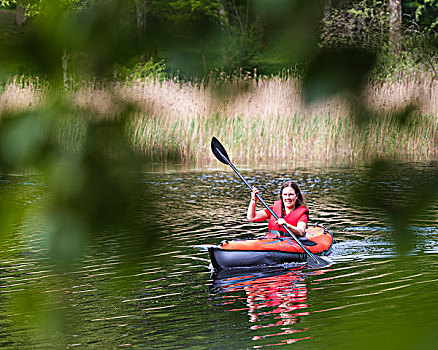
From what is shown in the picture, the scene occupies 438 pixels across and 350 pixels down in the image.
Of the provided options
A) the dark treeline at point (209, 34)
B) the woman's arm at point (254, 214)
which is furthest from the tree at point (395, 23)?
the woman's arm at point (254, 214)

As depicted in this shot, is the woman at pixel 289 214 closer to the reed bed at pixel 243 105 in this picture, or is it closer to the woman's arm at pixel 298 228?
the woman's arm at pixel 298 228

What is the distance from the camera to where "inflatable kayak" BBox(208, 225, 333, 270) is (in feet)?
24.8

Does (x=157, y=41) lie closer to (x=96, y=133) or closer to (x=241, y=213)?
(x=96, y=133)

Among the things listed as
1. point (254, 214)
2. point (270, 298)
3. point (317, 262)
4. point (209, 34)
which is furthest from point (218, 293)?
point (209, 34)

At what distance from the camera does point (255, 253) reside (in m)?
7.66

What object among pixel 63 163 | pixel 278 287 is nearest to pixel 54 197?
pixel 63 163

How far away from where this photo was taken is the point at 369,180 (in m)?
1.11

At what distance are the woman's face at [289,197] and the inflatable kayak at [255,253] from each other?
1.36 feet

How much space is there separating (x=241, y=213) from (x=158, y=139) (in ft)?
34.7

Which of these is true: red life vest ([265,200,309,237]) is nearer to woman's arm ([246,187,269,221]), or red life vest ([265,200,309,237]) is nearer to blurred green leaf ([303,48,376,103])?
woman's arm ([246,187,269,221])

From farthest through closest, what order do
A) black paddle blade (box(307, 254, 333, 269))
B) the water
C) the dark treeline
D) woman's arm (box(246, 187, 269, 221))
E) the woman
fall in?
1. the woman
2. black paddle blade (box(307, 254, 333, 269))
3. woman's arm (box(246, 187, 269, 221))
4. the water
5. the dark treeline

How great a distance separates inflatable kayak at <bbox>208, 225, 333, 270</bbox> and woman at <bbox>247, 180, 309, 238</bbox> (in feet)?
0.58

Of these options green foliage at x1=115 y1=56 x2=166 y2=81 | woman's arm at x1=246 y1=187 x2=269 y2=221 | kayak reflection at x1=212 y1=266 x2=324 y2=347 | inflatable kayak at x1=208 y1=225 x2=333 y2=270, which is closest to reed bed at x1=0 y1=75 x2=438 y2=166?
green foliage at x1=115 y1=56 x2=166 y2=81

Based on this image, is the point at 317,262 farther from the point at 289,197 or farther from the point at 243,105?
the point at 243,105
